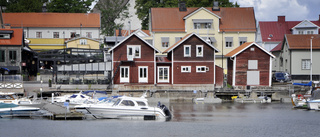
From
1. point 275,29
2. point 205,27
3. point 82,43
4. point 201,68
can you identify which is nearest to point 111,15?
point 82,43

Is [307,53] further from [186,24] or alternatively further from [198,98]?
[198,98]

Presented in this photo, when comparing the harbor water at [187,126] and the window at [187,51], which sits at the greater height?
the window at [187,51]

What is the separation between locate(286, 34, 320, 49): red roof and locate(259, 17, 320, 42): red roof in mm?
14249

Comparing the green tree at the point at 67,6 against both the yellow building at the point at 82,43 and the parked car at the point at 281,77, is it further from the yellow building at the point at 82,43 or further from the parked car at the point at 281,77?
the parked car at the point at 281,77

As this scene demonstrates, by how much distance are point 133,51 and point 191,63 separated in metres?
7.47

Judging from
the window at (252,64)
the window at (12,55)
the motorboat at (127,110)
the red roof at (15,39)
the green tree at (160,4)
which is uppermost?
the green tree at (160,4)

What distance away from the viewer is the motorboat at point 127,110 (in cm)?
4228

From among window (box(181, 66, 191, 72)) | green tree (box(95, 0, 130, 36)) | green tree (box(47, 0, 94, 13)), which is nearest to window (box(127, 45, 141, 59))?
window (box(181, 66, 191, 72))

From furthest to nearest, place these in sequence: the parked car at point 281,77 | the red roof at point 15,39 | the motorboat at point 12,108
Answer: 1. the parked car at point 281,77
2. the red roof at point 15,39
3. the motorboat at point 12,108

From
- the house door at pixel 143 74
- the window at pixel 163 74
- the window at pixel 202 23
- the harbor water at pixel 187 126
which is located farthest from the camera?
the window at pixel 202 23

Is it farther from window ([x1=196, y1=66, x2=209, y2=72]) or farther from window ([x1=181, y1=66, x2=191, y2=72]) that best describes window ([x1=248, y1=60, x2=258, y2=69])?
window ([x1=181, y1=66, x2=191, y2=72])

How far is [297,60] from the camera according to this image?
73.9 meters

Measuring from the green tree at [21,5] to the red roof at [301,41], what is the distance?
57783mm

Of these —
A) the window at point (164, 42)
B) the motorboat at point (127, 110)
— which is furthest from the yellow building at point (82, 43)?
the motorboat at point (127, 110)
